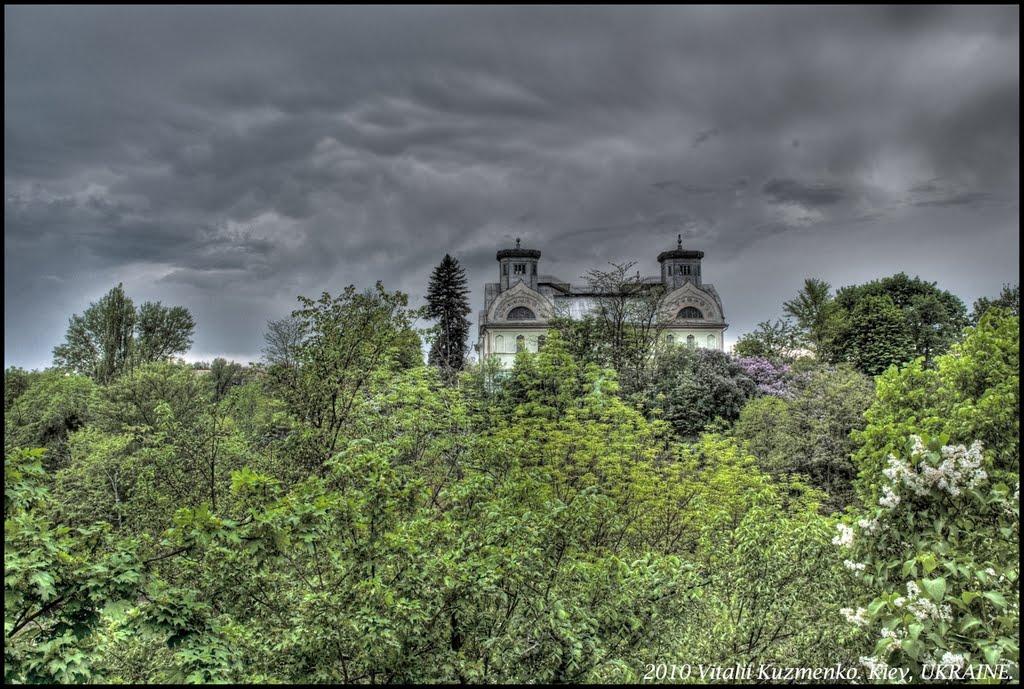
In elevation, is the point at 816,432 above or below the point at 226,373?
below

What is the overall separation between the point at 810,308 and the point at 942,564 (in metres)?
36.6

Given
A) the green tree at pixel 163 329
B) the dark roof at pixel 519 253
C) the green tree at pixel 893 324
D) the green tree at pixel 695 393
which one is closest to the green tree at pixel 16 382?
the green tree at pixel 163 329

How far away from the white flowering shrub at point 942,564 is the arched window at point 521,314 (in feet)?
136

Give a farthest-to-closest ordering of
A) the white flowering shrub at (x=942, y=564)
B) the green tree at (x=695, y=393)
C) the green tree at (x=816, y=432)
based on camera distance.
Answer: the green tree at (x=695, y=393)
the green tree at (x=816, y=432)
the white flowering shrub at (x=942, y=564)

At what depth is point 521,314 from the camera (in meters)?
46.2

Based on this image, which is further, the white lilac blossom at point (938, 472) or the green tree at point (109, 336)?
the green tree at point (109, 336)

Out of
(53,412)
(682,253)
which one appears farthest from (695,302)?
(53,412)

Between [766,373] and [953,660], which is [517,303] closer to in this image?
[766,373]

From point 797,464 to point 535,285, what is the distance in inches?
1390

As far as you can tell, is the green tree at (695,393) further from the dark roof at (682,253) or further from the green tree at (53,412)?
the dark roof at (682,253)

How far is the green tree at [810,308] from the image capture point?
117 feet

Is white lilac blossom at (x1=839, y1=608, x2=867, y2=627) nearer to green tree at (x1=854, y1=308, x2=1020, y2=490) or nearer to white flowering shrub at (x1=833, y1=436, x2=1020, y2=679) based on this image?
white flowering shrub at (x1=833, y1=436, x2=1020, y2=679)

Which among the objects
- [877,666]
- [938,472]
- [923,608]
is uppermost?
[938,472]

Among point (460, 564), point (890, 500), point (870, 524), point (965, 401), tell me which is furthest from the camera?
point (965, 401)
